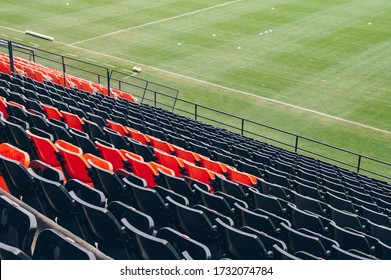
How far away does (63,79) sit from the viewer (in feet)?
66.2

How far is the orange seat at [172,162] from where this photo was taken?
10.3m

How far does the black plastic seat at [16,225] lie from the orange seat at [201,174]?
4640 millimetres

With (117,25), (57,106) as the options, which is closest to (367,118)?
(57,106)

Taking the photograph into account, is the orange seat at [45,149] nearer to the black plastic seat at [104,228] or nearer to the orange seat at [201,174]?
the black plastic seat at [104,228]

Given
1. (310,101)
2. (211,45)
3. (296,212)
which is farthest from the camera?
(211,45)

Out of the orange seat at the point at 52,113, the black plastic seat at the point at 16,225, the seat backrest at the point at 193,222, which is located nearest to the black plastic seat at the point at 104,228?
the black plastic seat at the point at 16,225

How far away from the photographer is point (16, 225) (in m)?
5.67

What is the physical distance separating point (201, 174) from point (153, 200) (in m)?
2.97

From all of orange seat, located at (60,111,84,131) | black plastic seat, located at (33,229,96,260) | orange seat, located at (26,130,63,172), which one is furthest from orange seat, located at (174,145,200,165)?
black plastic seat, located at (33,229,96,260)

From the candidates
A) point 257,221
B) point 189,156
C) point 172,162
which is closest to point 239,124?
point 189,156

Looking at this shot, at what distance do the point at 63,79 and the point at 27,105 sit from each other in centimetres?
822

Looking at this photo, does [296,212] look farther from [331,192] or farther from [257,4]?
[257,4]

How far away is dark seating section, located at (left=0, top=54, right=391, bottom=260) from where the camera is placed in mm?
5829
